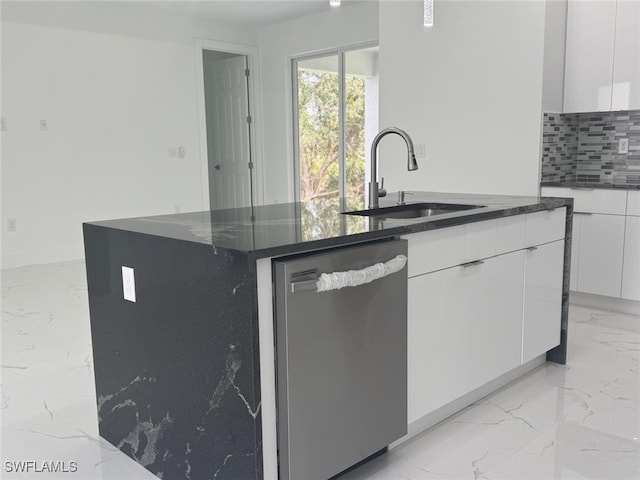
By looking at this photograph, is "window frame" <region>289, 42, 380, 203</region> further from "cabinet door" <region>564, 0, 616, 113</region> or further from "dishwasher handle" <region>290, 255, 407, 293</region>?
"dishwasher handle" <region>290, 255, 407, 293</region>

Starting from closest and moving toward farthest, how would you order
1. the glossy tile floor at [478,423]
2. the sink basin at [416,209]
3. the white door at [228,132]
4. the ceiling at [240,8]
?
the glossy tile floor at [478,423] < the sink basin at [416,209] < the ceiling at [240,8] < the white door at [228,132]

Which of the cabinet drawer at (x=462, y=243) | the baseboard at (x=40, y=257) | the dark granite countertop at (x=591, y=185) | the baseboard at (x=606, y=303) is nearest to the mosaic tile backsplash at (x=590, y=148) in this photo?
the dark granite countertop at (x=591, y=185)

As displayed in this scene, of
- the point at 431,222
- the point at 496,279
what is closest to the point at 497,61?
the point at 496,279

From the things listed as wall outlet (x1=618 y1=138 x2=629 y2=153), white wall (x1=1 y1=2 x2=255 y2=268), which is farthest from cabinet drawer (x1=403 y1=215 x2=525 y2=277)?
white wall (x1=1 y1=2 x2=255 y2=268)

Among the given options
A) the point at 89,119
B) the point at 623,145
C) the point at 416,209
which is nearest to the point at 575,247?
the point at 623,145

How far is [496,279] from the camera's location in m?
2.49

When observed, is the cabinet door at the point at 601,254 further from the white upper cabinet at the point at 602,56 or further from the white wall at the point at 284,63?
the white wall at the point at 284,63

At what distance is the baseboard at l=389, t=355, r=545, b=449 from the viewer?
229cm

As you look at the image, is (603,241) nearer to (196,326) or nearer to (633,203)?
(633,203)

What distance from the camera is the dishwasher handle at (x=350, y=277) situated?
1630 millimetres

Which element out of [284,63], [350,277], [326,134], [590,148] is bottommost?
[350,277]

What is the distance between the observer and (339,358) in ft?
5.81

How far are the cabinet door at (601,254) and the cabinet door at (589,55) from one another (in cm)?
80

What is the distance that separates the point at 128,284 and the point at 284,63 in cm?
563
